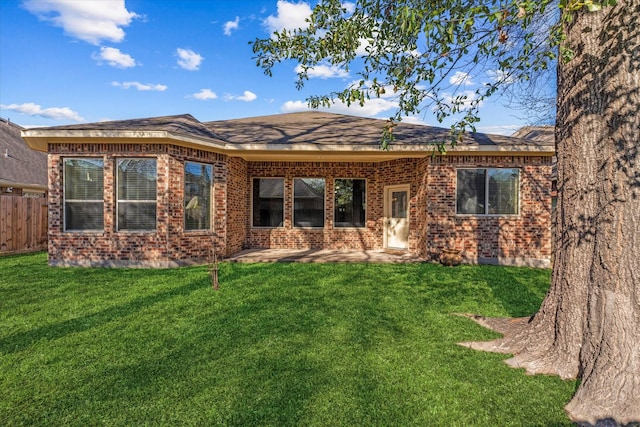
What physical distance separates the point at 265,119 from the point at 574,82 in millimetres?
11504

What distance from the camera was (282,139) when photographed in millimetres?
8891

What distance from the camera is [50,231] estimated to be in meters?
7.75

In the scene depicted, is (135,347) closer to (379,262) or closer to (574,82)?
(574,82)

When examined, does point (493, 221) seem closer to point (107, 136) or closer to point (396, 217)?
point (396, 217)

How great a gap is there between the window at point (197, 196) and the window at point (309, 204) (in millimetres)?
3107

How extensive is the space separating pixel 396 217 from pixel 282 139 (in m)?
4.37

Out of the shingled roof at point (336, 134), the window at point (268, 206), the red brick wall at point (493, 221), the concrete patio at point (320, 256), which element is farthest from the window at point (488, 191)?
the window at point (268, 206)

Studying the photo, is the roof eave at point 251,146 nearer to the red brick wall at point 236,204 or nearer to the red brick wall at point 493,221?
the red brick wall at point 493,221

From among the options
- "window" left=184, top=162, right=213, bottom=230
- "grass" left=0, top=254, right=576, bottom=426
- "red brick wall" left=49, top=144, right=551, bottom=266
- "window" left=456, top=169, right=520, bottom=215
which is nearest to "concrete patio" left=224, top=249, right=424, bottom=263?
"red brick wall" left=49, top=144, right=551, bottom=266

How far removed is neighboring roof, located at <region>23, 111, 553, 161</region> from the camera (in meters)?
7.32

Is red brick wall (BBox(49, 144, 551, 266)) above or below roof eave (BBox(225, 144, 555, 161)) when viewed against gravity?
below

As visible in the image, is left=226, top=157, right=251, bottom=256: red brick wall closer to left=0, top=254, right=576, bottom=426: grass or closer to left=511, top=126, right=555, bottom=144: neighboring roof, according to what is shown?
left=0, top=254, right=576, bottom=426: grass

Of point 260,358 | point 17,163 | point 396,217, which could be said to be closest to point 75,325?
point 260,358

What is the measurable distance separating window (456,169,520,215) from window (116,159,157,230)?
7.84m
